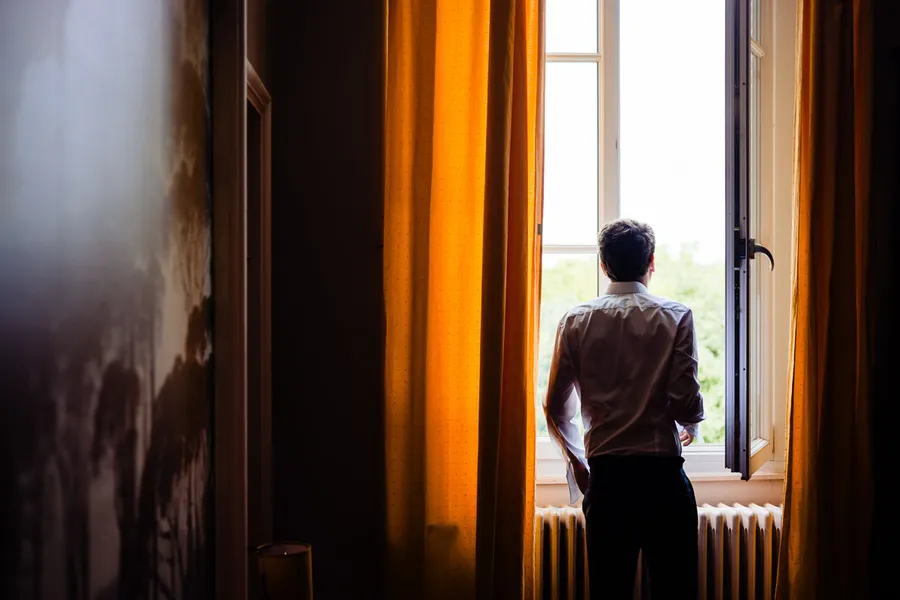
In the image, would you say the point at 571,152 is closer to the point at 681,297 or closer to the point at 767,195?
the point at 767,195

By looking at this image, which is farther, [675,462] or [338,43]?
[338,43]

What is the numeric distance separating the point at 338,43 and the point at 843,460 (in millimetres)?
2165

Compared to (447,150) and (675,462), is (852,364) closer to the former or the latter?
(675,462)

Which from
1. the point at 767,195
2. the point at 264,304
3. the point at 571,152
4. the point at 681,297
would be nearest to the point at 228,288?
the point at 264,304

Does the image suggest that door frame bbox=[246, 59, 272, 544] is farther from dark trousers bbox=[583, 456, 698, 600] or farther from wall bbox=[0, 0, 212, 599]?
dark trousers bbox=[583, 456, 698, 600]

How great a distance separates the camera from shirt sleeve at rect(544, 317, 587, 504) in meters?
2.15

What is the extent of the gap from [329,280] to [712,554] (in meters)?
1.59

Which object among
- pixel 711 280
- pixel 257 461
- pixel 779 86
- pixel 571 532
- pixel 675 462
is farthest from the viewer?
pixel 711 280

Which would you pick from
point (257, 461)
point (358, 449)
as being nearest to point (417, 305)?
point (358, 449)

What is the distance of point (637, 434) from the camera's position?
2.02 m

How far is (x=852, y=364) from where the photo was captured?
2561mm

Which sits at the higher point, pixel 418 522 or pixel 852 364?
pixel 852 364

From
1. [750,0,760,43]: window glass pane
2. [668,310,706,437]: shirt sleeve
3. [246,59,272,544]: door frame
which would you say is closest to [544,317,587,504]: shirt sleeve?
[668,310,706,437]: shirt sleeve

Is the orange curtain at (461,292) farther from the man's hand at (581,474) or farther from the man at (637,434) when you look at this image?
the man at (637,434)
